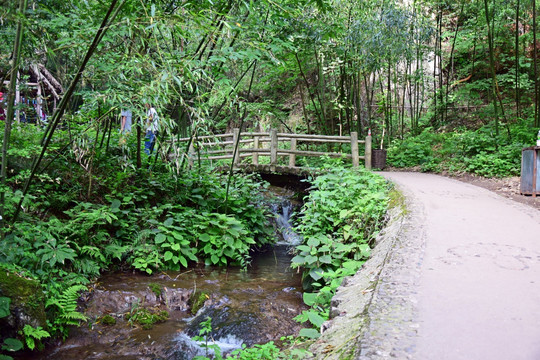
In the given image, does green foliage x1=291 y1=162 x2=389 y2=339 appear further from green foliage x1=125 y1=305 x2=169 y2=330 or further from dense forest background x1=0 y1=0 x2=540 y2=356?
green foliage x1=125 y1=305 x2=169 y2=330

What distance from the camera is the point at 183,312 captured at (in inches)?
196

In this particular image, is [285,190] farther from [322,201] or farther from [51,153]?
[51,153]

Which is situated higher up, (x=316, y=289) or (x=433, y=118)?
(x=433, y=118)

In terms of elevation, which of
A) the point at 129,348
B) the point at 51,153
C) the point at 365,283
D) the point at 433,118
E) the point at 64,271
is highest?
the point at 433,118

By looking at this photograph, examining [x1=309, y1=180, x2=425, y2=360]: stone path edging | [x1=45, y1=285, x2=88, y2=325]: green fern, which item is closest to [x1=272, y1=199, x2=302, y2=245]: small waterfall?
[x1=45, y1=285, x2=88, y2=325]: green fern

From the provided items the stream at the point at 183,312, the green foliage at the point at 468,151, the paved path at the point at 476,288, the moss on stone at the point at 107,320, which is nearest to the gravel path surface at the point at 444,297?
the paved path at the point at 476,288

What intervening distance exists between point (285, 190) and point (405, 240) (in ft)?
30.3

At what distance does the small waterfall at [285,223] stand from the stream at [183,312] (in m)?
2.24

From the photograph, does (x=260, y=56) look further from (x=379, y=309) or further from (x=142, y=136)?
(x=379, y=309)

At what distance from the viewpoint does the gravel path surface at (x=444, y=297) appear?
1815 millimetres

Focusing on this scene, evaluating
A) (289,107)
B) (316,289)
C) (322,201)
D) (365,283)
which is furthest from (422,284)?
(289,107)

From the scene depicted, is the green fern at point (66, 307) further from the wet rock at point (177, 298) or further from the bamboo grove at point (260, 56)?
the bamboo grove at point (260, 56)

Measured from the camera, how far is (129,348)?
158 inches

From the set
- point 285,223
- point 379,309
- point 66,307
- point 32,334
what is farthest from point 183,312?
A: point 285,223
